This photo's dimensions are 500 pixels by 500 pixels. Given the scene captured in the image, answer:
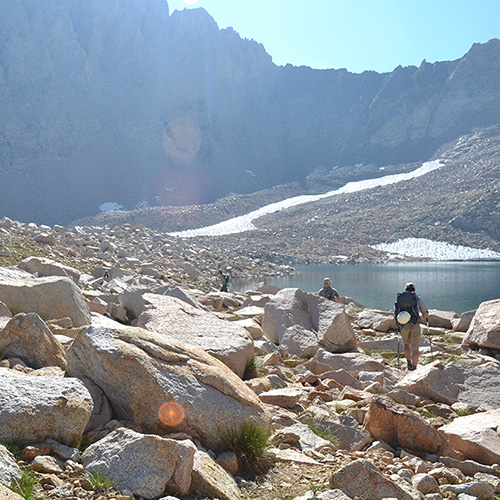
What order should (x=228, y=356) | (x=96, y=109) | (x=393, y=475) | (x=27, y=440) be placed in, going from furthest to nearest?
(x=96, y=109) < (x=228, y=356) < (x=393, y=475) < (x=27, y=440)

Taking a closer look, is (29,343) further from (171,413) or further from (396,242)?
(396,242)

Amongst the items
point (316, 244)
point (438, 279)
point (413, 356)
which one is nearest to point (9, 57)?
point (316, 244)

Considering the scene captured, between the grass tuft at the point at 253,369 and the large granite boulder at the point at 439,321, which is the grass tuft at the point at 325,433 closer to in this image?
the grass tuft at the point at 253,369

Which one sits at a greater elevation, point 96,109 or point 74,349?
point 96,109

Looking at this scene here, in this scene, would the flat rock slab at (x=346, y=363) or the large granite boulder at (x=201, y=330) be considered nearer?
the large granite boulder at (x=201, y=330)

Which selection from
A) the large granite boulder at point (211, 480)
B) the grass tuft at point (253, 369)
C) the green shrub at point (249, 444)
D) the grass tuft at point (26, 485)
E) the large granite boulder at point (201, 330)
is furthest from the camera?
the grass tuft at point (253, 369)

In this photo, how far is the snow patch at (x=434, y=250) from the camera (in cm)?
9688

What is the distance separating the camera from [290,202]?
156 meters

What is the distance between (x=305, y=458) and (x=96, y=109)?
536 feet

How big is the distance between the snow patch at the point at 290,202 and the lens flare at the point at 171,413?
112 m

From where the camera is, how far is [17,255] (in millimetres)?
21875

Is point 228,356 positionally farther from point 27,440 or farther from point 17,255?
point 17,255

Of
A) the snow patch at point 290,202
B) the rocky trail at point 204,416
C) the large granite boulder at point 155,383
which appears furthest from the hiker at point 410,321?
the snow patch at point 290,202

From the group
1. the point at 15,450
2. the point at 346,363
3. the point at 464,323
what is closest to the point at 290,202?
the point at 464,323
